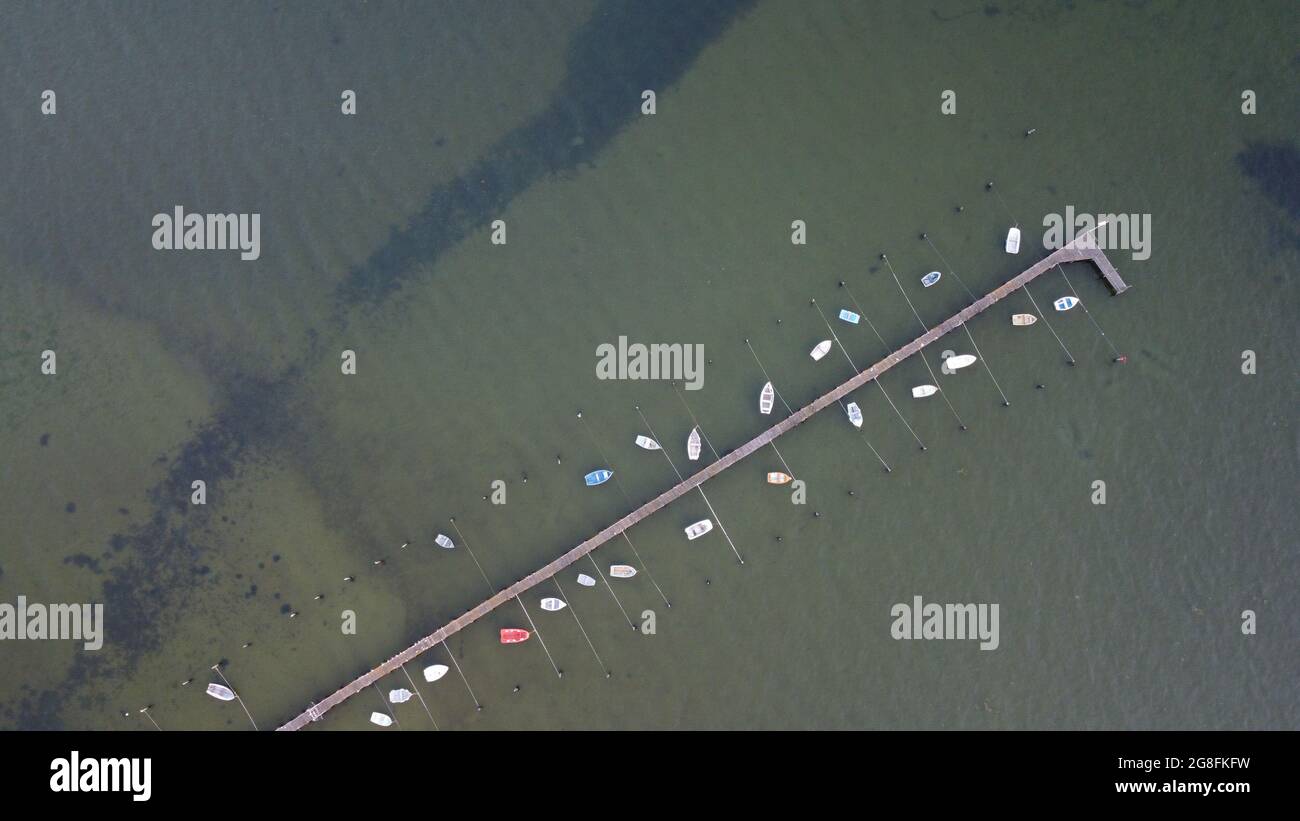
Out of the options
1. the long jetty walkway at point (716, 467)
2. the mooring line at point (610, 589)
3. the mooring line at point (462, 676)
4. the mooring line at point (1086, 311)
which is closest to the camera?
the long jetty walkway at point (716, 467)

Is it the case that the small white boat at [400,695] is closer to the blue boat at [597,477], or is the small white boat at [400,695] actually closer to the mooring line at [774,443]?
the blue boat at [597,477]

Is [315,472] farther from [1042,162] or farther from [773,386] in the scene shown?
[1042,162]

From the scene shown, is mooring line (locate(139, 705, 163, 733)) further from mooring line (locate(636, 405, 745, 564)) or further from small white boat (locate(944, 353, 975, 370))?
small white boat (locate(944, 353, 975, 370))

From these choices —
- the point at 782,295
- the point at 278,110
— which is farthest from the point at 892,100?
the point at 278,110

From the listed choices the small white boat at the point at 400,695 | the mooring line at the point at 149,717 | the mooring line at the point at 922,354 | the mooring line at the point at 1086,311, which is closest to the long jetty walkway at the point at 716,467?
the mooring line at the point at 922,354

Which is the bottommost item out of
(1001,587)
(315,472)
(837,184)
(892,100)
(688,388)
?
(1001,587)

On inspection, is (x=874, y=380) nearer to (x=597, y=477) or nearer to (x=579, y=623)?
(x=597, y=477)
